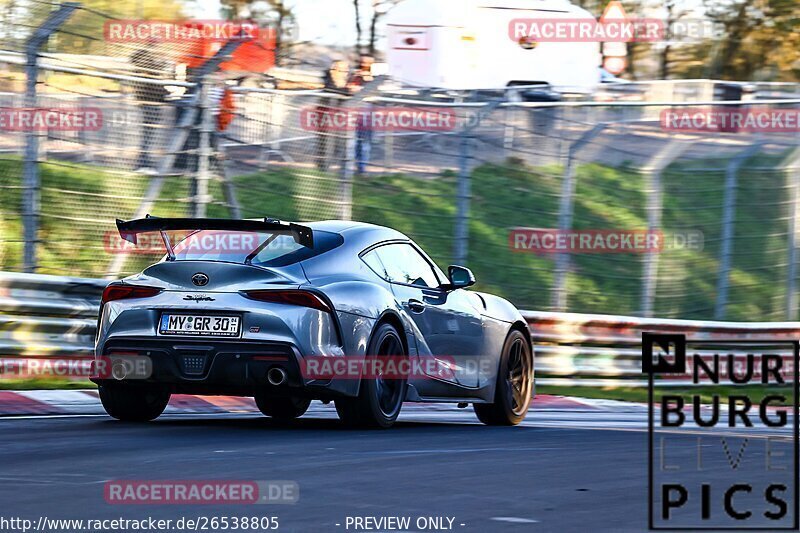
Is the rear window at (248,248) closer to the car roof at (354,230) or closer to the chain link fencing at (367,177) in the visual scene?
the car roof at (354,230)

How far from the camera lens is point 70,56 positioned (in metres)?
14.1

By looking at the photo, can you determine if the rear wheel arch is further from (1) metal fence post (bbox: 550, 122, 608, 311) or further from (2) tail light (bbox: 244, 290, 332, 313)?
(1) metal fence post (bbox: 550, 122, 608, 311)

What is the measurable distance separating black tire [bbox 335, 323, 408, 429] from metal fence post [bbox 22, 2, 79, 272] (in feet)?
12.6

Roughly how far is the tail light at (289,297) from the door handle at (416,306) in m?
1.06

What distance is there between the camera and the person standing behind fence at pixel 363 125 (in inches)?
577

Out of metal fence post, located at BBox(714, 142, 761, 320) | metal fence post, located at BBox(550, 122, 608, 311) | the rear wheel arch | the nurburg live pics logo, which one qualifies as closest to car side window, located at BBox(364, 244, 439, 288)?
the rear wheel arch

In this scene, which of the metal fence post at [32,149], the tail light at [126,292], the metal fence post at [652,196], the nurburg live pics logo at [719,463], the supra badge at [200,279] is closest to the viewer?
the nurburg live pics logo at [719,463]

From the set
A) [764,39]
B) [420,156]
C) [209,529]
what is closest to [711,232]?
[420,156]

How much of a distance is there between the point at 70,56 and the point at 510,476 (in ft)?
27.4

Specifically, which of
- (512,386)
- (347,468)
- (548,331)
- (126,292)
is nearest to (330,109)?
(548,331)

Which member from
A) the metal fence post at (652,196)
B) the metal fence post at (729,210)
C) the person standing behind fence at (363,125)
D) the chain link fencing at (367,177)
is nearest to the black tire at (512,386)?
the chain link fencing at (367,177)

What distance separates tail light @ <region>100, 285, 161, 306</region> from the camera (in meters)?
8.84

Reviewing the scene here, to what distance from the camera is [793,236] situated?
59.1 ft

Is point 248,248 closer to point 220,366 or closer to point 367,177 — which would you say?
point 220,366
